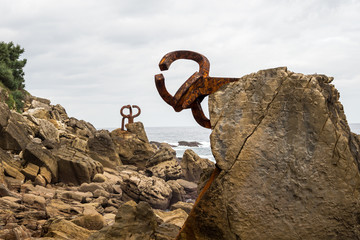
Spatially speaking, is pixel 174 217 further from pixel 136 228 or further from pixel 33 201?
pixel 33 201

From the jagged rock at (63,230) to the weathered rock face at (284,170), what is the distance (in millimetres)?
2304

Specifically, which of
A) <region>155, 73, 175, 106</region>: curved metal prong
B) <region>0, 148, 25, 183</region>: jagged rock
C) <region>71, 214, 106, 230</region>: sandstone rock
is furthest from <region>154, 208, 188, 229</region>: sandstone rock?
<region>0, 148, 25, 183</region>: jagged rock

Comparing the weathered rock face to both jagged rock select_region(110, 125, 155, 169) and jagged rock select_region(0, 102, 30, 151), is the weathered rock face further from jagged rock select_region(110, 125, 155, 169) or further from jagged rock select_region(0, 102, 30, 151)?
jagged rock select_region(110, 125, 155, 169)

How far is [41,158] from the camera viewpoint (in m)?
10.4

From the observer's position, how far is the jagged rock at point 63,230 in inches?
186

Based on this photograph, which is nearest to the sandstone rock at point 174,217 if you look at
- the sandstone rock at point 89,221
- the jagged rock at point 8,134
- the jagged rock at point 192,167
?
the sandstone rock at point 89,221

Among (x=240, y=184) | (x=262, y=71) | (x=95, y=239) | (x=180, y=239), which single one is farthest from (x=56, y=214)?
(x=262, y=71)

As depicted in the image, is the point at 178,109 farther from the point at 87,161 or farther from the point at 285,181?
the point at 87,161

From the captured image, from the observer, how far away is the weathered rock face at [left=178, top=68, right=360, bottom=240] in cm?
313

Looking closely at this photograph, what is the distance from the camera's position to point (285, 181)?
315 centimetres

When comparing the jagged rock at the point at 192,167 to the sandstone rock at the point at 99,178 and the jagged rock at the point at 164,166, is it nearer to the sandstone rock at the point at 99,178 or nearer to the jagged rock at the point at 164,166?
the jagged rock at the point at 164,166

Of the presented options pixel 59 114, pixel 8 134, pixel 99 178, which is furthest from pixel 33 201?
pixel 59 114

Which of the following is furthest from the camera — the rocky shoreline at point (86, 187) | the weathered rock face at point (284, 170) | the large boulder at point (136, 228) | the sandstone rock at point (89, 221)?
the sandstone rock at point (89, 221)

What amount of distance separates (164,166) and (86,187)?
5.45 meters
